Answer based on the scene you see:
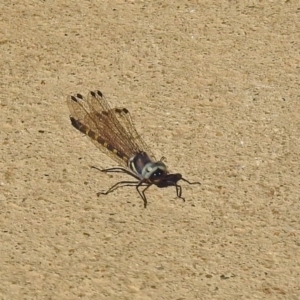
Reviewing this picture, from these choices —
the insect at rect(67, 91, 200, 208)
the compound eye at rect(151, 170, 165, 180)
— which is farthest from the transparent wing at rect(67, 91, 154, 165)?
the compound eye at rect(151, 170, 165, 180)

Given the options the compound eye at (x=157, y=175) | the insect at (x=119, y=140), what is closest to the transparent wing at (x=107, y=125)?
the insect at (x=119, y=140)

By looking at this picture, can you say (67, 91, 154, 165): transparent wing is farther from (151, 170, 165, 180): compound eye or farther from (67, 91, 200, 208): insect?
(151, 170, 165, 180): compound eye

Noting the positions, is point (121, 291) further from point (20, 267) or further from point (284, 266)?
point (284, 266)

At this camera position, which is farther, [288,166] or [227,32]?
[227,32]

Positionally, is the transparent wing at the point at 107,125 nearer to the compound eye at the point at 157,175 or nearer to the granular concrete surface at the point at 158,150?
the granular concrete surface at the point at 158,150

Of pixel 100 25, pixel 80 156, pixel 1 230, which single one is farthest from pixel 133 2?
pixel 1 230

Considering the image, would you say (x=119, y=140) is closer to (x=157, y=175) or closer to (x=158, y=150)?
(x=158, y=150)

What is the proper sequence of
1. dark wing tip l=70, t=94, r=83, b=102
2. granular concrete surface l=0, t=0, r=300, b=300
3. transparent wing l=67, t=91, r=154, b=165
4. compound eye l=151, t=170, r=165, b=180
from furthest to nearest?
dark wing tip l=70, t=94, r=83, b=102
transparent wing l=67, t=91, r=154, b=165
compound eye l=151, t=170, r=165, b=180
granular concrete surface l=0, t=0, r=300, b=300
